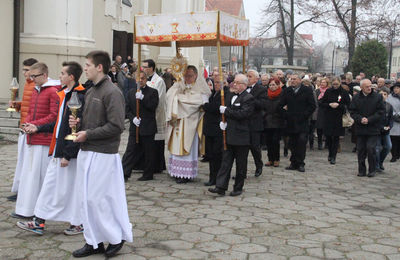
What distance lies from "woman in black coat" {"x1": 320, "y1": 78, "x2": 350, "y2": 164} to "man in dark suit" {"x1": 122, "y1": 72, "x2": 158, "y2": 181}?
4.58 meters

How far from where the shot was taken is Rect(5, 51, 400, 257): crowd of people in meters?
5.07

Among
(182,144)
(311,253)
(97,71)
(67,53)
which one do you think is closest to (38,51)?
(67,53)

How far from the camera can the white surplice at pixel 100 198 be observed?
5.00 meters

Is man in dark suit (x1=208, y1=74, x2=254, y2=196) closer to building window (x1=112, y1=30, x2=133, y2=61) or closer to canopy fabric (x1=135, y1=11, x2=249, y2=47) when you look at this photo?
canopy fabric (x1=135, y1=11, x2=249, y2=47)

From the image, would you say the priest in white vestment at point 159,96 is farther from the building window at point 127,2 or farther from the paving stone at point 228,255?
the building window at point 127,2

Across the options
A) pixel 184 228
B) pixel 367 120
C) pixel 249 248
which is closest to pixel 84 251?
pixel 184 228

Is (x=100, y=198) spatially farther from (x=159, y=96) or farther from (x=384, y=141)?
(x=384, y=141)

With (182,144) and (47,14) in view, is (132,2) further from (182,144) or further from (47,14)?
(182,144)

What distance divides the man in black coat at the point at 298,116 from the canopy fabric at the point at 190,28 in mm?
1883

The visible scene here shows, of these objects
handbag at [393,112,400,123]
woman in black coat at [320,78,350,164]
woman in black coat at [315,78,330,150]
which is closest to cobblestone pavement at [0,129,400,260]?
woman in black coat at [320,78,350,164]

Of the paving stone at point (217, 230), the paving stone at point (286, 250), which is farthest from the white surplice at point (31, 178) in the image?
the paving stone at point (286, 250)

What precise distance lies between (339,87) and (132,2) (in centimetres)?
1141

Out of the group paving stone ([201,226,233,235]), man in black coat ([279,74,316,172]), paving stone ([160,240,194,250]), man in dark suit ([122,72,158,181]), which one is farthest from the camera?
man in black coat ([279,74,316,172])

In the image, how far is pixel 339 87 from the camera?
1204 cm
